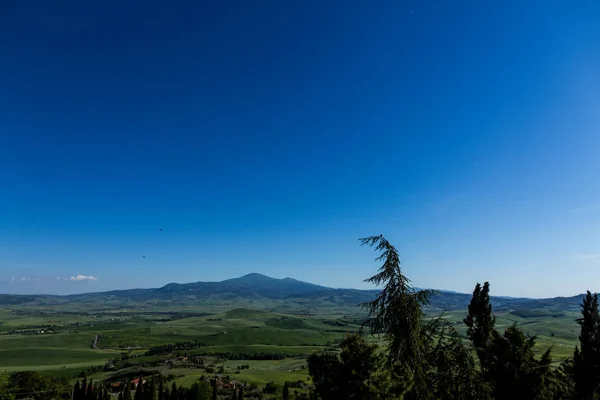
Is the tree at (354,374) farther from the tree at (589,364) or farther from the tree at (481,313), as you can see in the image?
the tree at (589,364)

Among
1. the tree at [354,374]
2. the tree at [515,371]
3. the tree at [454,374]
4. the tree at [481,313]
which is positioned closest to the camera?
the tree at [354,374]

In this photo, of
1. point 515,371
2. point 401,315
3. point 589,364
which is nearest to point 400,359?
point 401,315

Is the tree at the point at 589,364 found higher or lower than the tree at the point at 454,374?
lower

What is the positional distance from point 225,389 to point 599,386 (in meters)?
133

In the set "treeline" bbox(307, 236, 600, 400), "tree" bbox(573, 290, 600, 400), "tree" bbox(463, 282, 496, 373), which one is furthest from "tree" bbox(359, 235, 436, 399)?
"tree" bbox(573, 290, 600, 400)

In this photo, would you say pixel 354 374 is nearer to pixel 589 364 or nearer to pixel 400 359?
pixel 400 359

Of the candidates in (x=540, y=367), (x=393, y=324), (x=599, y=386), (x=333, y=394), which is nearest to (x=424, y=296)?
(x=393, y=324)

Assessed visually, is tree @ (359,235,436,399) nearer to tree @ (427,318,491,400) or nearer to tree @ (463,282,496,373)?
tree @ (427,318,491,400)

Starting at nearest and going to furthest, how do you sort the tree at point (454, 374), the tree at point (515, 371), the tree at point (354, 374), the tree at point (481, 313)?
1. the tree at point (354, 374)
2. the tree at point (454, 374)
3. the tree at point (515, 371)
4. the tree at point (481, 313)

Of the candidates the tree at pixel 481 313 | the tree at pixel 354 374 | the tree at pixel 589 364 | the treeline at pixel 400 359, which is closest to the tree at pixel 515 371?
the tree at pixel 481 313

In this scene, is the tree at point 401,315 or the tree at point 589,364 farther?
the tree at point 589,364

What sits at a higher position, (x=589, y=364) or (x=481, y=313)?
(x=481, y=313)

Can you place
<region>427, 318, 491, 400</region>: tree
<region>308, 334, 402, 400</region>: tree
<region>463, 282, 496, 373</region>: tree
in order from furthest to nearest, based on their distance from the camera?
<region>463, 282, 496, 373</region>: tree
<region>427, 318, 491, 400</region>: tree
<region>308, 334, 402, 400</region>: tree

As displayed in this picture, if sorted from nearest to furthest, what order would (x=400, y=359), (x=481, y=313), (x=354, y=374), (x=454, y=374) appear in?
(x=354, y=374) → (x=454, y=374) → (x=400, y=359) → (x=481, y=313)
